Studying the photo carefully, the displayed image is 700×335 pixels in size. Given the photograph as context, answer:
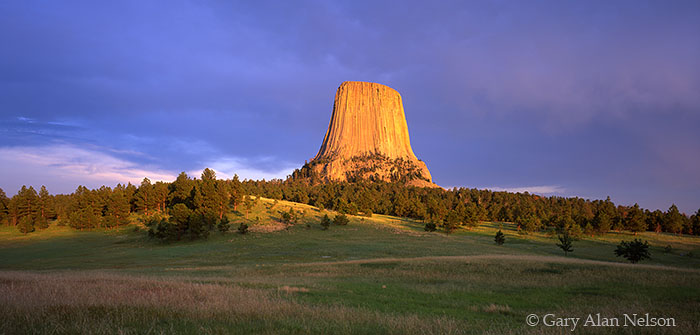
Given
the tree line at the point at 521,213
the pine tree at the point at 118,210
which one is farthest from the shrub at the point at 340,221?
the pine tree at the point at 118,210

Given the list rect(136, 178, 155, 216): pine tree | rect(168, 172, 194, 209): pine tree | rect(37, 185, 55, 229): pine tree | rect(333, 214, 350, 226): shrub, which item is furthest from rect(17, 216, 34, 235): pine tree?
rect(333, 214, 350, 226): shrub

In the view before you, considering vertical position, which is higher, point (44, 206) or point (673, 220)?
point (673, 220)

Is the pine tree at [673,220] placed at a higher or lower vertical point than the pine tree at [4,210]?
higher

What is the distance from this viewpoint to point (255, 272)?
81.7 feet

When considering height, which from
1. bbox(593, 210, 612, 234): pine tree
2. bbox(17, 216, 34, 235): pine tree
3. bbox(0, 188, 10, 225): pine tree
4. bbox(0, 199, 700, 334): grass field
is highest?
bbox(593, 210, 612, 234): pine tree

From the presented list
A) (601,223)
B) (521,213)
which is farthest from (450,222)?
(521,213)

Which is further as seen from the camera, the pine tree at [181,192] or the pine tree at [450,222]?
the pine tree at [181,192]

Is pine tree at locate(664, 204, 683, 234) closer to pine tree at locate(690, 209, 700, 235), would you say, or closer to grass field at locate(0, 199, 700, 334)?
pine tree at locate(690, 209, 700, 235)

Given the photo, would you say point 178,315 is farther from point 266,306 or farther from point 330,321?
point 330,321

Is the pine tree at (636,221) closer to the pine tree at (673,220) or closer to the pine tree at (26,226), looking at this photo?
the pine tree at (673,220)

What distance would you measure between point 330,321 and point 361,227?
6777 cm

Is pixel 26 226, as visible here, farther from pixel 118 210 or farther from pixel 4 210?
pixel 4 210

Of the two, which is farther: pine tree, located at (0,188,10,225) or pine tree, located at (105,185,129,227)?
pine tree, located at (0,188,10,225)

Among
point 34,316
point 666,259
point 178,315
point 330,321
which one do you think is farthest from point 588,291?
point 666,259
